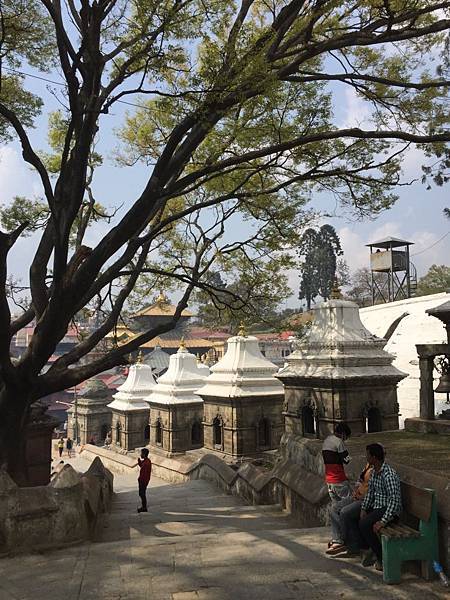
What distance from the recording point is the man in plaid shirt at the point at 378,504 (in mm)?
4848

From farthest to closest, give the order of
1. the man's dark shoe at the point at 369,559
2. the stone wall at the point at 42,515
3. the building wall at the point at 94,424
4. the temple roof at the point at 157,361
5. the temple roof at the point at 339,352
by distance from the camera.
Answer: the temple roof at the point at 157,361 → the building wall at the point at 94,424 → the temple roof at the point at 339,352 → the stone wall at the point at 42,515 → the man's dark shoe at the point at 369,559

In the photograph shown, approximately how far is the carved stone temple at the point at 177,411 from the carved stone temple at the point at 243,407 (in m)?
2.85

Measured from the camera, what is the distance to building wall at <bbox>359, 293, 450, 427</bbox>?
2196 cm

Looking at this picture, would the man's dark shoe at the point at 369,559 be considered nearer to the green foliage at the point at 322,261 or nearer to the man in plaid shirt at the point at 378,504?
the man in plaid shirt at the point at 378,504

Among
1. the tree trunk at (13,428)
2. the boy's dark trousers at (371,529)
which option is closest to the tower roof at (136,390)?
the tree trunk at (13,428)

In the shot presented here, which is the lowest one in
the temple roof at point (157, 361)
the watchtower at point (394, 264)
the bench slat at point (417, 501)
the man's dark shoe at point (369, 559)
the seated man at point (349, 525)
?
the man's dark shoe at point (369, 559)

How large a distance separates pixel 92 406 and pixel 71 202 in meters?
31.4

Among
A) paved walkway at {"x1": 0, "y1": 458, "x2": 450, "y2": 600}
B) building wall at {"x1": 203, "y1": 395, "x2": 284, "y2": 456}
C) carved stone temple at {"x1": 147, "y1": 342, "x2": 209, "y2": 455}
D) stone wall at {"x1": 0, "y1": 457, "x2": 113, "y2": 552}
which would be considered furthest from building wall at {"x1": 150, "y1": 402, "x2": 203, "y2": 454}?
stone wall at {"x1": 0, "y1": 457, "x2": 113, "y2": 552}

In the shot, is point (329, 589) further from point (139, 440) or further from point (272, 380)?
point (139, 440)

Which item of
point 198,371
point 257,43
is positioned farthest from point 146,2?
point 198,371

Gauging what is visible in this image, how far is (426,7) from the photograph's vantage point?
915cm

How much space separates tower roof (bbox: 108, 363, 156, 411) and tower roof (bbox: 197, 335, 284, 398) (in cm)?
795

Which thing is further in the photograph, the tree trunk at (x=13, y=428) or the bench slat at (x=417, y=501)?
Answer: the tree trunk at (x=13, y=428)

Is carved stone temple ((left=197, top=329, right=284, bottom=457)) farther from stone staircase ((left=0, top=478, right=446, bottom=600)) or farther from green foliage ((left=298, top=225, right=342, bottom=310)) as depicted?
green foliage ((left=298, top=225, right=342, bottom=310))
